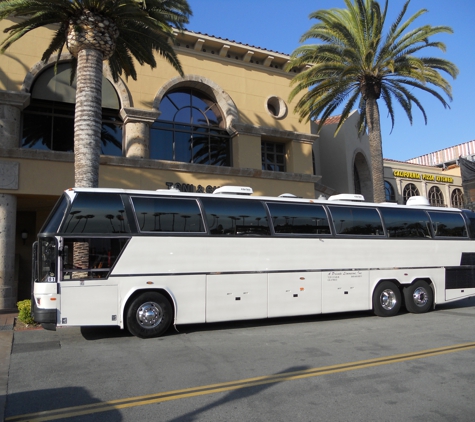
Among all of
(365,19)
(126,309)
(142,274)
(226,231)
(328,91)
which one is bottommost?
(126,309)

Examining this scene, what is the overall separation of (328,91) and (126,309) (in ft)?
45.0

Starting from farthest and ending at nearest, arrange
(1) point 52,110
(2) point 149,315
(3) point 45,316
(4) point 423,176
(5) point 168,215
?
(4) point 423,176, (1) point 52,110, (5) point 168,215, (2) point 149,315, (3) point 45,316

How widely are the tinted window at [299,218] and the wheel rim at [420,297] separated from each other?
11.8 feet

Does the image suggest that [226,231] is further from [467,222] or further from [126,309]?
[467,222]

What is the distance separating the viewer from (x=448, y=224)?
1372cm

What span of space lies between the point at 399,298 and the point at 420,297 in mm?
764

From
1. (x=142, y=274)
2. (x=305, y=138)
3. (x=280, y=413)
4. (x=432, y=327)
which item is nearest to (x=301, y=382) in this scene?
(x=280, y=413)

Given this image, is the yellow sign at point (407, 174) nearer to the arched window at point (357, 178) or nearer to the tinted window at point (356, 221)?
the arched window at point (357, 178)

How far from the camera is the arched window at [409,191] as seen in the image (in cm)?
3217

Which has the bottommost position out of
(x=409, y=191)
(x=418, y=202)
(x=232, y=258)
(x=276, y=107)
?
(x=232, y=258)

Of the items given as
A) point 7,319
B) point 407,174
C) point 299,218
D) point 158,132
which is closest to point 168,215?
point 299,218

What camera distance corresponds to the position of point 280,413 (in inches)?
196

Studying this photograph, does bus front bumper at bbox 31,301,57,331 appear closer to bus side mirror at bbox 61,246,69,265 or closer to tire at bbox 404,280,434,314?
bus side mirror at bbox 61,246,69,265

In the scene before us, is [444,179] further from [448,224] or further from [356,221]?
[356,221]
